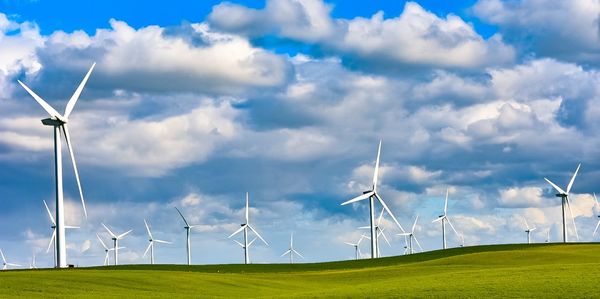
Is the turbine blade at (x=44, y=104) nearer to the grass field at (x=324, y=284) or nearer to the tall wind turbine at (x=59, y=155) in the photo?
the tall wind turbine at (x=59, y=155)

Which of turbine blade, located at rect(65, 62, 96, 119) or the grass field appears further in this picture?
turbine blade, located at rect(65, 62, 96, 119)

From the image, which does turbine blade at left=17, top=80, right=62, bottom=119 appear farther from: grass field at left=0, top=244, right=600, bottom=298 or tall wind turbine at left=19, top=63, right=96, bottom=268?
grass field at left=0, top=244, right=600, bottom=298

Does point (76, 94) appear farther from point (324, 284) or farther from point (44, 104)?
point (324, 284)

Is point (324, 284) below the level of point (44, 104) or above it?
below

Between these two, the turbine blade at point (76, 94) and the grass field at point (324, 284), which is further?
the turbine blade at point (76, 94)

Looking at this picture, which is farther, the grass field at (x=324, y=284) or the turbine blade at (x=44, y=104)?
the turbine blade at (x=44, y=104)

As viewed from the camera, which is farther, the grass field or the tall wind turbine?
the tall wind turbine

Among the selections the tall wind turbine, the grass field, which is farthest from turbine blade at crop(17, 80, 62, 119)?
the grass field

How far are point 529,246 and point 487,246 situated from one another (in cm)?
679

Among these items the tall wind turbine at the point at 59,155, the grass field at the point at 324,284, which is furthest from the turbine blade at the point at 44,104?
the grass field at the point at 324,284

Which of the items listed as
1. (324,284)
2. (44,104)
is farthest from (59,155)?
(324,284)

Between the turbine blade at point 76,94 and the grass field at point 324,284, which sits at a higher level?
the turbine blade at point 76,94

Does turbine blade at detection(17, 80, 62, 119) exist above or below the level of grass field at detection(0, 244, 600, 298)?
above

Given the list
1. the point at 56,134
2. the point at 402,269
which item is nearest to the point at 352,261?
the point at 402,269
